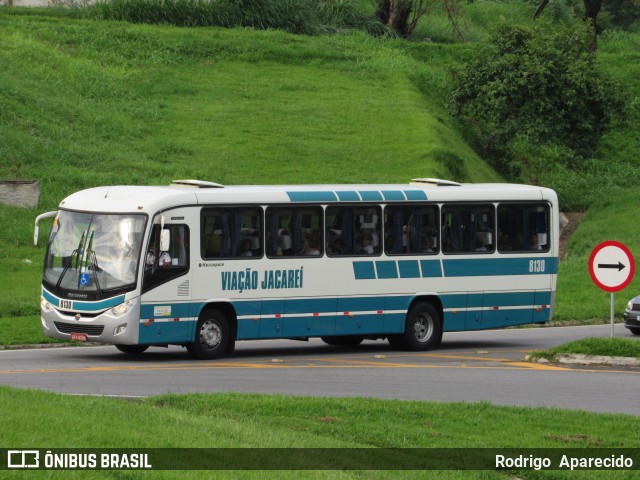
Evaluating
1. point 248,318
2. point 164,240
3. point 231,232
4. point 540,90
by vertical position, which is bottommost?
point 248,318

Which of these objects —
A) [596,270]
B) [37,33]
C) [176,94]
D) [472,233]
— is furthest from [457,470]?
[37,33]

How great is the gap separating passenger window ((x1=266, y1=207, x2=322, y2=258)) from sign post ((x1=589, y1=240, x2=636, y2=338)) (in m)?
4.91

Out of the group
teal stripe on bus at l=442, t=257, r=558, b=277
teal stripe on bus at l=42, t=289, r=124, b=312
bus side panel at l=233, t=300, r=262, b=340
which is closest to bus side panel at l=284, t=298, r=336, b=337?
bus side panel at l=233, t=300, r=262, b=340

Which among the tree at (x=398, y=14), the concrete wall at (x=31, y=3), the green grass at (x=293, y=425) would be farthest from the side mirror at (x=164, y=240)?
the tree at (x=398, y=14)

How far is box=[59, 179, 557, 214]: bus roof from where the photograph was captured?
22781 mm

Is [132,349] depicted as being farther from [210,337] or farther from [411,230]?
[411,230]

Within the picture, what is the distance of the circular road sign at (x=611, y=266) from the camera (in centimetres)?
2267

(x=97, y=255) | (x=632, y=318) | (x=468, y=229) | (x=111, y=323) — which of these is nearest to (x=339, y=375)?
(x=111, y=323)

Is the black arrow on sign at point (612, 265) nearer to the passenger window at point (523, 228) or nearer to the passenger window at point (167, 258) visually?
the passenger window at point (523, 228)

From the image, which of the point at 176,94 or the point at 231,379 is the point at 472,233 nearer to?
the point at 231,379

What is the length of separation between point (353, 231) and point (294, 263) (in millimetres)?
1435

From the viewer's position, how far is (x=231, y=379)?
1972 centimetres

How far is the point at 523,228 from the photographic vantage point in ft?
88.6

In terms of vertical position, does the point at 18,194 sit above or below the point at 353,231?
above
